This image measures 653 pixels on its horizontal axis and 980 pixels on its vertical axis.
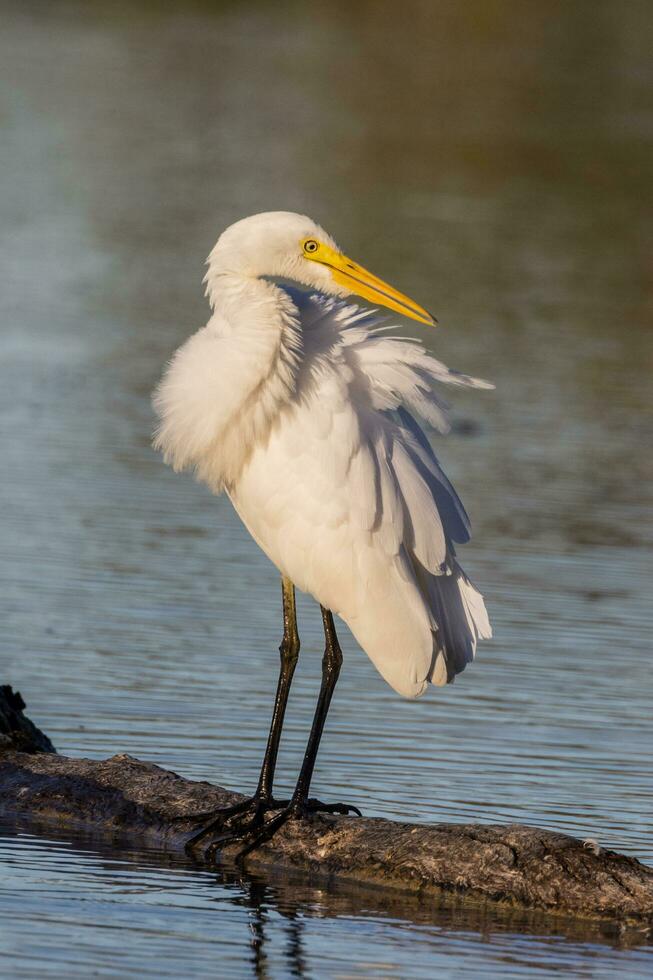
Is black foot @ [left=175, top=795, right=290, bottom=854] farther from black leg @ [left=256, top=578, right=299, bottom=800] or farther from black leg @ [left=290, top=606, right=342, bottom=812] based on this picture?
black leg @ [left=290, top=606, right=342, bottom=812]

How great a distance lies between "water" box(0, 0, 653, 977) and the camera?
28.2 ft

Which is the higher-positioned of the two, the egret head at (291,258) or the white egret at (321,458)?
the egret head at (291,258)

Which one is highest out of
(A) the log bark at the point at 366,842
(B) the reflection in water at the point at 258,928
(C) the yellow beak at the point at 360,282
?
(C) the yellow beak at the point at 360,282

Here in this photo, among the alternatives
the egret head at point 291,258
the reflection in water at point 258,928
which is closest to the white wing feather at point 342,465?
the egret head at point 291,258

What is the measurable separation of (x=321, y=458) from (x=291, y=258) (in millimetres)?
Answer: 1142

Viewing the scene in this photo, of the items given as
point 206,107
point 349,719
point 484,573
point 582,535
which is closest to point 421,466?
point 349,719

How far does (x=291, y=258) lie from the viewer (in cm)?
971

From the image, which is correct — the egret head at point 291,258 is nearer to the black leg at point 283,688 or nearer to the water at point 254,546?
the black leg at point 283,688

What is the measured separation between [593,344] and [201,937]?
17.0 metres

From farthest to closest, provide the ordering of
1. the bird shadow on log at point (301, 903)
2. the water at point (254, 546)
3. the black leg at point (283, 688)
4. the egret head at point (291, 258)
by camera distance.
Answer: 1. the egret head at point (291, 258)
2. the black leg at point (283, 688)
3. the water at point (254, 546)
4. the bird shadow on log at point (301, 903)

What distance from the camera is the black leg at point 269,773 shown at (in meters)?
9.15

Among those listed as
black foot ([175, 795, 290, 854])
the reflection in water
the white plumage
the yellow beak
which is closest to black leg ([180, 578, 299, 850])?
black foot ([175, 795, 290, 854])

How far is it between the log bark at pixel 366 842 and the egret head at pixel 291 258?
2.31 m

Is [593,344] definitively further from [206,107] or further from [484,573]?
[206,107]
